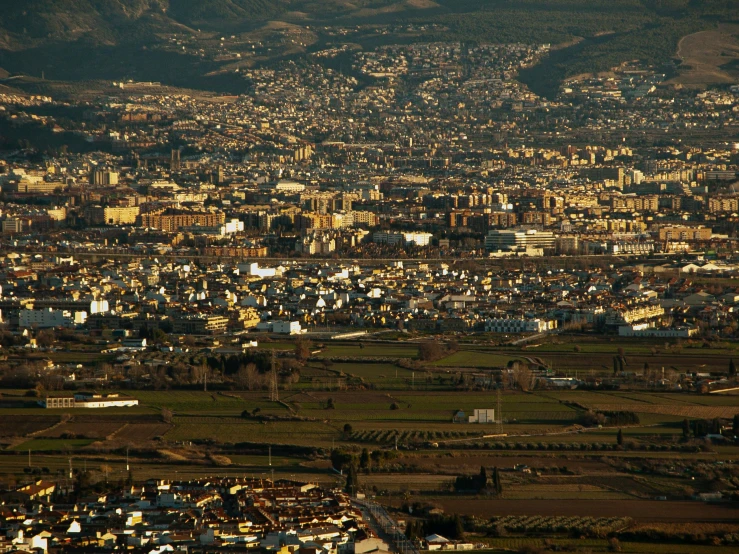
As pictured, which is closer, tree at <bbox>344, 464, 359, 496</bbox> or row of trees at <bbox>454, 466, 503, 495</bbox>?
tree at <bbox>344, 464, 359, 496</bbox>

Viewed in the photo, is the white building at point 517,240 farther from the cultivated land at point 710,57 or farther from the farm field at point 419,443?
the cultivated land at point 710,57

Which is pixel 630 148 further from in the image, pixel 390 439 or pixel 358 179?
pixel 390 439

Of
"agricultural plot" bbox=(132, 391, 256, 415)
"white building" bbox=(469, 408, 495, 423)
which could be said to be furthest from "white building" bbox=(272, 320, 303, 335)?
Result: "white building" bbox=(469, 408, 495, 423)

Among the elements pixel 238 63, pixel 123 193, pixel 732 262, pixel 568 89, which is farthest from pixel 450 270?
pixel 238 63

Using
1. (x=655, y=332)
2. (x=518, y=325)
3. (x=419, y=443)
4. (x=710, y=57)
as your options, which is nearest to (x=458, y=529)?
(x=419, y=443)

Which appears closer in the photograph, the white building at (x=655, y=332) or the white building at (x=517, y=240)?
the white building at (x=655, y=332)

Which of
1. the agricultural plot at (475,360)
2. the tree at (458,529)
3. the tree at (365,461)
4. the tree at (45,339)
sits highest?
the tree at (458,529)

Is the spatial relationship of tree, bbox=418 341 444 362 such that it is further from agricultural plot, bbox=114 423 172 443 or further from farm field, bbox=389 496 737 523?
farm field, bbox=389 496 737 523

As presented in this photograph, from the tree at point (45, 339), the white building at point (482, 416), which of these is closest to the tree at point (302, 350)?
the tree at point (45, 339)
